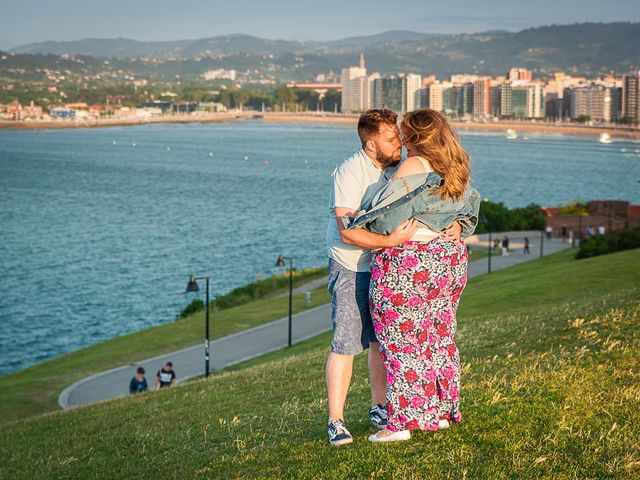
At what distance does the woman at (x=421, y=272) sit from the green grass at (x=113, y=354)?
13536mm

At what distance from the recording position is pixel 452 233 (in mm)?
5012

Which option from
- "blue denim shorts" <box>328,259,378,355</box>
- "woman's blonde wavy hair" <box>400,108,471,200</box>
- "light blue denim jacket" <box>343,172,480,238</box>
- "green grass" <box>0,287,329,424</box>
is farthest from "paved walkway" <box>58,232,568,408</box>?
"woman's blonde wavy hair" <box>400,108,471,200</box>

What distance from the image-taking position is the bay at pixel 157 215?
3531 centimetres

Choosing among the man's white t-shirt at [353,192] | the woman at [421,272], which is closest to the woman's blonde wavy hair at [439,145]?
the woman at [421,272]

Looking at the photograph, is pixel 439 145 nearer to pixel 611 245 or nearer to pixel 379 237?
pixel 379 237

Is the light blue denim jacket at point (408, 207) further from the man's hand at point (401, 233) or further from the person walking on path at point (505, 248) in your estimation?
the person walking on path at point (505, 248)

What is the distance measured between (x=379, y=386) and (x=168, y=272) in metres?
38.6

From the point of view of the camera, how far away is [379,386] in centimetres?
545

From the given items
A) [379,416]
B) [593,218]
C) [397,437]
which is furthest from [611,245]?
[397,437]

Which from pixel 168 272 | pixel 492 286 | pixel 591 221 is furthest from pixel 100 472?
pixel 591 221

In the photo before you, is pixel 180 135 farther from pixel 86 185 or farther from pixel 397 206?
pixel 397 206

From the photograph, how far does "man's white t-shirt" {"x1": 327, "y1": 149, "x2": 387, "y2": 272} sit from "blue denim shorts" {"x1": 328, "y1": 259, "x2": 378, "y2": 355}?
5cm

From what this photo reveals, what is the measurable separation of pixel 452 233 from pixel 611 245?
30.3 metres

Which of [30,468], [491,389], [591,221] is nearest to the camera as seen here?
[491,389]
